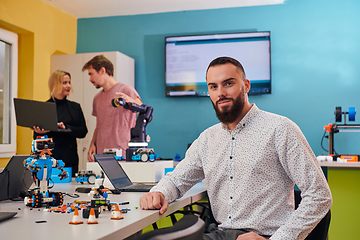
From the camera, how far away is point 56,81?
173 inches

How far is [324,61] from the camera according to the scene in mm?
4301

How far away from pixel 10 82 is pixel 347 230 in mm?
3791

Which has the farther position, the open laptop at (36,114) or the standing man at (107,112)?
the standing man at (107,112)

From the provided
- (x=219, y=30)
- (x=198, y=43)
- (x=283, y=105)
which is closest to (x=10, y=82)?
(x=198, y=43)

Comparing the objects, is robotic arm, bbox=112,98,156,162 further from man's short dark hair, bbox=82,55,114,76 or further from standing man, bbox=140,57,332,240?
man's short dark hair, bbox=82,55,114,76

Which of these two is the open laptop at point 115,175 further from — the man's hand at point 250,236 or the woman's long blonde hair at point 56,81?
the woman's long blonde hair at point 56,81

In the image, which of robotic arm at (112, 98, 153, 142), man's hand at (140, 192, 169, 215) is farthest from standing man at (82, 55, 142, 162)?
man's hand at (140, 192, 169, 215)

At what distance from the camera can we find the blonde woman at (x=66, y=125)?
3.70 meters

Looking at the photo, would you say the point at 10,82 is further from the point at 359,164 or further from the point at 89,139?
the point at 359,164

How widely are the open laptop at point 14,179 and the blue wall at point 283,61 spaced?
3042 mm

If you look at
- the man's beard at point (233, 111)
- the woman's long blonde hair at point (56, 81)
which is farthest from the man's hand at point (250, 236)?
the woman's long blonde hair at point (56, 81)

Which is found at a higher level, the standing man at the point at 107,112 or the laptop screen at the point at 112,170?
the standing man at the point at 107,112

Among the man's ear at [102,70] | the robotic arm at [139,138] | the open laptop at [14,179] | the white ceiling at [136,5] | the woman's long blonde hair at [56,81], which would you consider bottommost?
the open laptop at [14,179]

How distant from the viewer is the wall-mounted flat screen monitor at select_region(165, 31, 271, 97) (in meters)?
4.33
